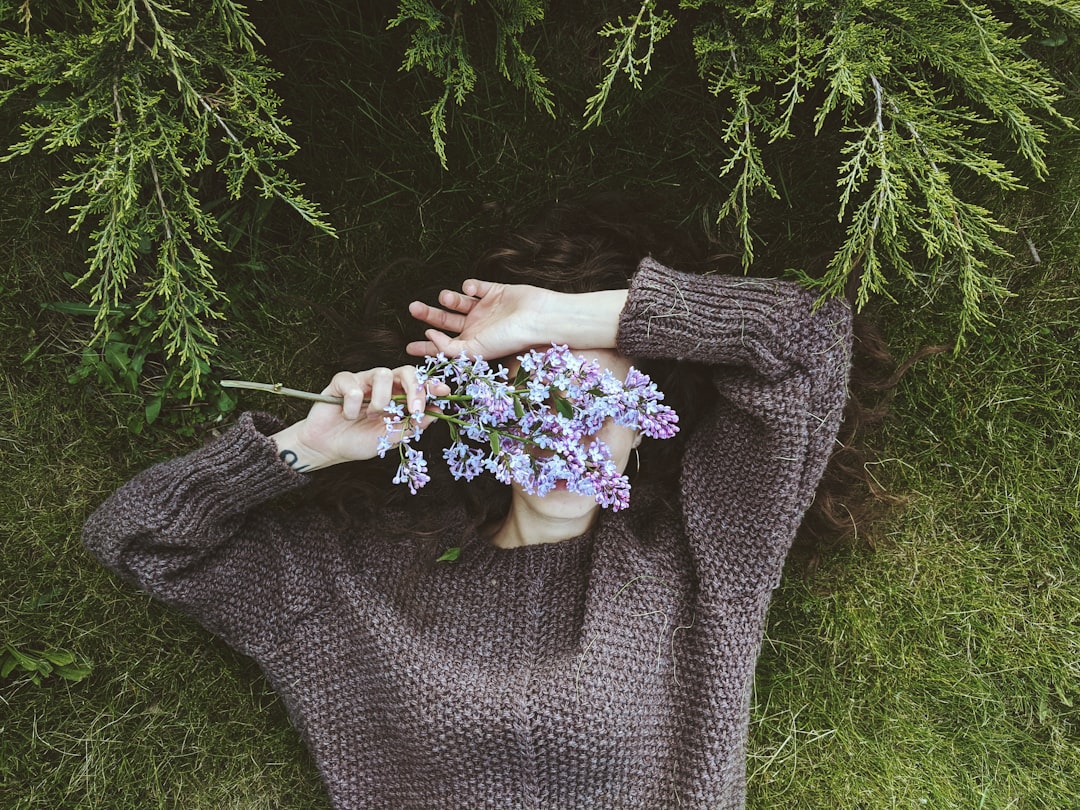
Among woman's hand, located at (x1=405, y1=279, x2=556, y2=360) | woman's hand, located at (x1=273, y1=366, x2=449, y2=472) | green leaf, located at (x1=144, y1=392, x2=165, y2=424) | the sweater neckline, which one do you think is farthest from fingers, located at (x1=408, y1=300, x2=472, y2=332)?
green leaf, located at (x1=144, y1=392, x2=165, y2=424)

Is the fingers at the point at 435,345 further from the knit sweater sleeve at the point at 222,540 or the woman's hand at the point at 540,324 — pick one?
the knit sweater sleeve at the point at 222,540

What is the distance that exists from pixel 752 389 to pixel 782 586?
3.39 feet

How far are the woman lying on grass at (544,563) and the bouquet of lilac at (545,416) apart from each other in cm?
23

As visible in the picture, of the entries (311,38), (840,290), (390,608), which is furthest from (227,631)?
(840,290)

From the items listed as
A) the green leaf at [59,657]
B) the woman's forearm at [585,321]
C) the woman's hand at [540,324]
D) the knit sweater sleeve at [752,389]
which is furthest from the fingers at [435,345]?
the green leaf at [59,657]

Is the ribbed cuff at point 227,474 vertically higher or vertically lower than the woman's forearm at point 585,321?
lower

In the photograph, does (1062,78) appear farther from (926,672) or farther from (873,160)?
(926,672)

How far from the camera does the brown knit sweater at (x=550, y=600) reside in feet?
7.25

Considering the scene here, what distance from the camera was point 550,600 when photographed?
243cm

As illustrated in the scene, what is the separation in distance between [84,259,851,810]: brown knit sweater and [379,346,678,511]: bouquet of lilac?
1.40ft

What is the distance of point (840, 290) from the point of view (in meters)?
2.23

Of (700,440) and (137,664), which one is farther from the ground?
(700,440)

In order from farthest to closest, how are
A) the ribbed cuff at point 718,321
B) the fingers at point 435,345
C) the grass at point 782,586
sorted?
the grass at point 782,586, the fingers at point 435,345, the ribbed cuff at point 718,321

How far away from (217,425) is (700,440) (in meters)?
1.69
